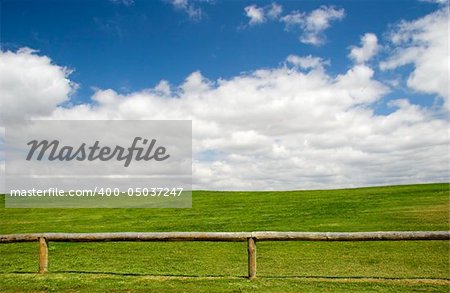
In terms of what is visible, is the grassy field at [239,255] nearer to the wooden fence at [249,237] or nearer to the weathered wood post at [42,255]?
the weathered wood post at [42,255]

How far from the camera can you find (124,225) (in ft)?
79.9

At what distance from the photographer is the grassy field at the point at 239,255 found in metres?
10.6

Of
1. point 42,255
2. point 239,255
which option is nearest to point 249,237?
point 239,255

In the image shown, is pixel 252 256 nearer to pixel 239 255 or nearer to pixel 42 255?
pixel 239 255

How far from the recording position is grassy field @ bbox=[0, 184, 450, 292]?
1056cm

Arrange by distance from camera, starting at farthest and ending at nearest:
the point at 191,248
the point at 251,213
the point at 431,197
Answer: the point at 431,197 < the point at 251,213 < the point at 191,248

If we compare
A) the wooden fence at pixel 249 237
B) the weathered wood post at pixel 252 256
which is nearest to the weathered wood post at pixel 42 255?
the wooden fence at pixel 249 237

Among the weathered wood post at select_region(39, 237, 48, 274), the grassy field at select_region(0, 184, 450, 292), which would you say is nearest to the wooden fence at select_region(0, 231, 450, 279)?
the weathered wood post at select_region(39, 237, 48, 274)

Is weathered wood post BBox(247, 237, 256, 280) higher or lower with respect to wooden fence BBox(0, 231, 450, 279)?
lower

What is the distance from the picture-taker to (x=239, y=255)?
50.5 feet

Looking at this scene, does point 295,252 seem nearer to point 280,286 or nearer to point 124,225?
point 280,286

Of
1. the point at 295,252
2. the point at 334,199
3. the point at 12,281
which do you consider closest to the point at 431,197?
the point at 334,199

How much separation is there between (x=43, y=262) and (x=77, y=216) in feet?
60.7

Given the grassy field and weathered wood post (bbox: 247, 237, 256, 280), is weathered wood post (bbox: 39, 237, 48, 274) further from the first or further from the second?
weathered wood post (bbox: 247, 237, 256, 280)
